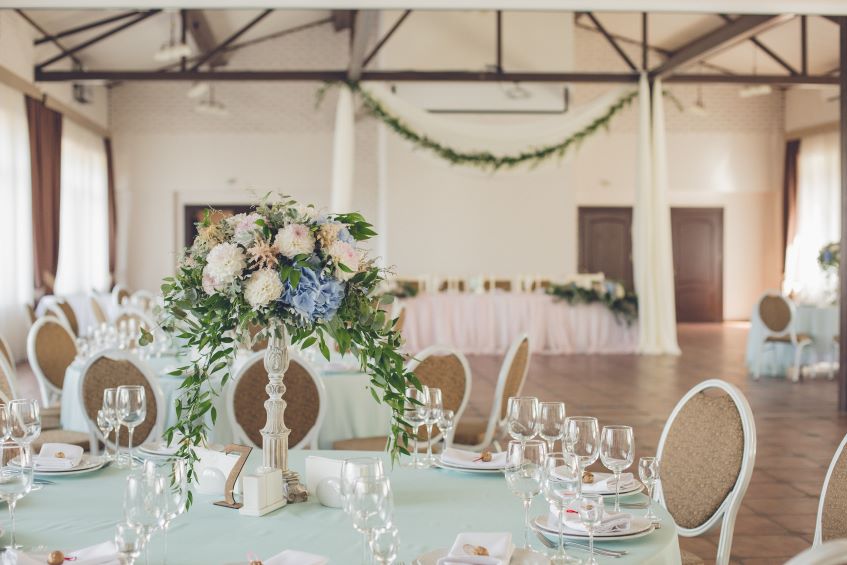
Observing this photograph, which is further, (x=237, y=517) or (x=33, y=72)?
(x=33, y=72)

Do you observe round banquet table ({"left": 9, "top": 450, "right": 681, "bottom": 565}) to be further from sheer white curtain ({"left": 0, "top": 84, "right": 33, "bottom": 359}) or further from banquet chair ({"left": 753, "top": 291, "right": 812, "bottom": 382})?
sheer white curtain ({"left": 0, "top": 84, "right": 33, "bottom": 359})

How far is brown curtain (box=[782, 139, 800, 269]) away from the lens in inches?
645

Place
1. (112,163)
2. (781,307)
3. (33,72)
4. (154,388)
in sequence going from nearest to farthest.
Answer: (154,388) < (781,307) < (33,72) < (112,163)

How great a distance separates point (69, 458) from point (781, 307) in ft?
27.3

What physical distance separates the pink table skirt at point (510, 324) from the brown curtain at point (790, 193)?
6445 millimetres

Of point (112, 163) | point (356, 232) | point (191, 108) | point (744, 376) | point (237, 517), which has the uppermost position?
point (191, 108)

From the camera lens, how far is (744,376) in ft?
31.3

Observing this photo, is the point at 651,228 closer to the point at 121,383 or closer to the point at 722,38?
the point at 722,38

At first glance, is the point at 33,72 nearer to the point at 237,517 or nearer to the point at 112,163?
the point at 112,163

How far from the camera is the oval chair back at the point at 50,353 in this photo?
529 cm

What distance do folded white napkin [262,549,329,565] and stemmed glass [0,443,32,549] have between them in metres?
0.52

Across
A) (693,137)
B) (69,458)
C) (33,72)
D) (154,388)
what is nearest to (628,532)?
(69,458)

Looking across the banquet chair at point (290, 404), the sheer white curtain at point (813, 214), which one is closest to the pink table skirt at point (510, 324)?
the sheer white curtain at point (813, 214)

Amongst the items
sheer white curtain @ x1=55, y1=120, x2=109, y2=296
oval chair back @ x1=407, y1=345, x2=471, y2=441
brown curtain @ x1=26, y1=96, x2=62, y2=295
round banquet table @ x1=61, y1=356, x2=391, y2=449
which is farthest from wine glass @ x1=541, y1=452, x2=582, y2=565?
sheer white curtain @ x1=55, y1=120, x2=109, y2=296
